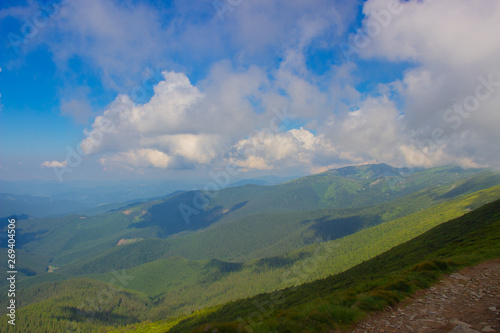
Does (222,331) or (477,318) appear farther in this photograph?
(222,331)

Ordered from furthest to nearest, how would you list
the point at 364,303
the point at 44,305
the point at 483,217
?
1. the point at 44,305
2. the point at 483,217
3. the point at 364,303

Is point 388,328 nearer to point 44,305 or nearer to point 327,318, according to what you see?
point 327,318

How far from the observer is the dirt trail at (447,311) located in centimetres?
826

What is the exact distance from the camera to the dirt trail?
8258mm

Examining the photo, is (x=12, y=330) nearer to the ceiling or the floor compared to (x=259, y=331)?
nearer to the floor

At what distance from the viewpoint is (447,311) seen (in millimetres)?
9734

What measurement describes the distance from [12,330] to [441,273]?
9089 inches

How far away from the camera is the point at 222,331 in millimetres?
9891

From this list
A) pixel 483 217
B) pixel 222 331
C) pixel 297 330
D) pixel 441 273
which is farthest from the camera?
pixel 483 217

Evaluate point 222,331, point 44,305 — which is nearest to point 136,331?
point 44,305

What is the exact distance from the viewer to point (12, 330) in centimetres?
13425

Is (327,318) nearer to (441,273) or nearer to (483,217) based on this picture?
(441,273)

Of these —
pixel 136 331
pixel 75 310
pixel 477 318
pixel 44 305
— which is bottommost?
pixel 136 331

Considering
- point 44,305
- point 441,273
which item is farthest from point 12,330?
point 441,273
